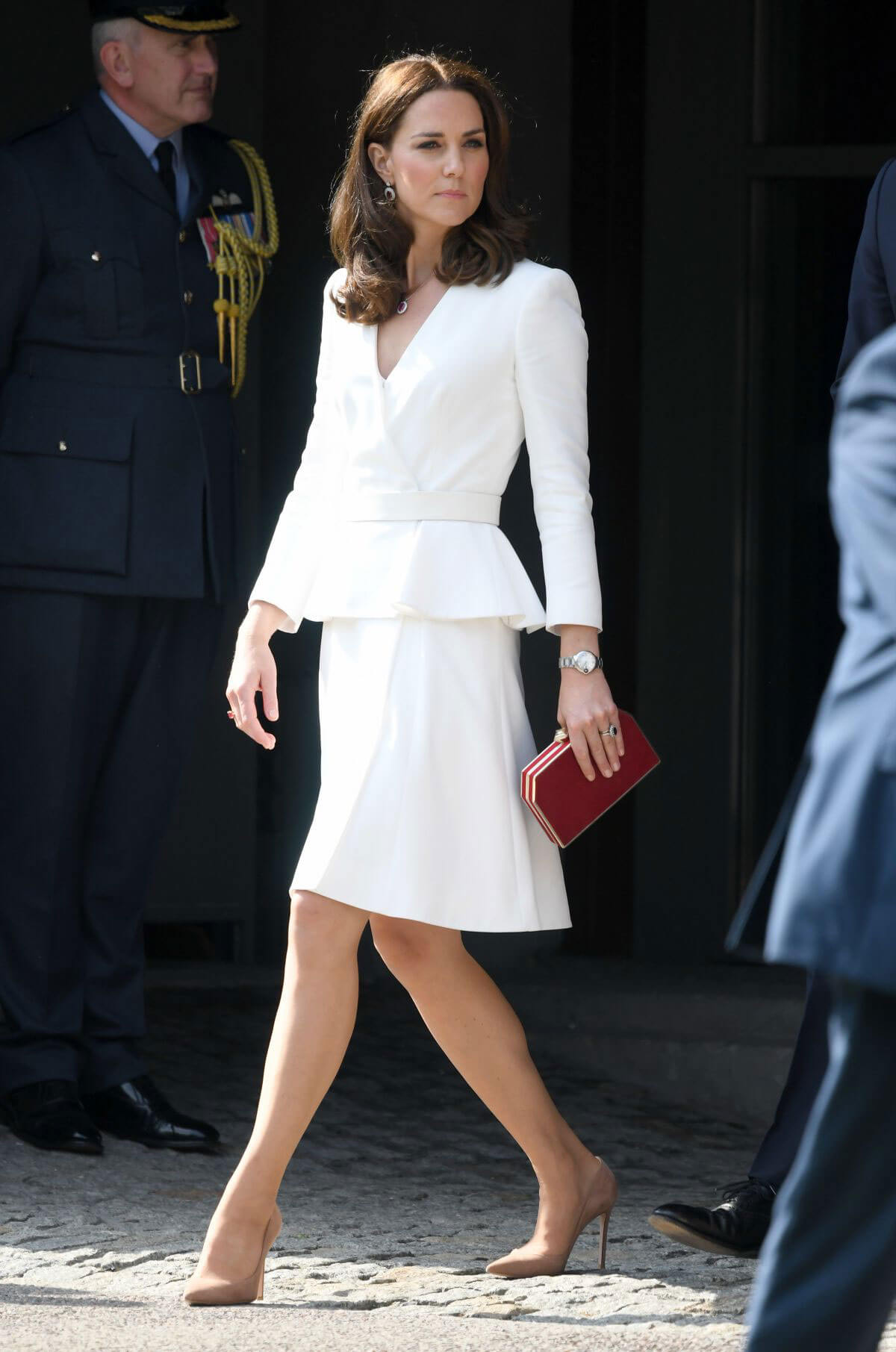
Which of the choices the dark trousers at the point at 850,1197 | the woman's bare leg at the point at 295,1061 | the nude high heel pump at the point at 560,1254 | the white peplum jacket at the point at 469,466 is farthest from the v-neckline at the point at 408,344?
the dark trousers at the point at 850,1197

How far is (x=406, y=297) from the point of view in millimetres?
3691

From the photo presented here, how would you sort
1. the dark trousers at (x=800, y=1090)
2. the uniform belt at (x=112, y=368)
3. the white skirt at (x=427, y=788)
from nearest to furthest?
the white skirt at (x=427, y=788)
the dark trousers at (x=800, y=1090)
the uniform belt at (x=112, y=368)

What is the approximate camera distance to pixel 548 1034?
5.97 m

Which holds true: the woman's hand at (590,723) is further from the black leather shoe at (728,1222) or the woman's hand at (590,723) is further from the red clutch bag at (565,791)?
the black leather shoe at (728,1222)

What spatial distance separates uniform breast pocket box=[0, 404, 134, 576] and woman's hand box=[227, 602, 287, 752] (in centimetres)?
94

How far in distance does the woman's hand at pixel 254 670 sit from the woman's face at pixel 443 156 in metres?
0.69

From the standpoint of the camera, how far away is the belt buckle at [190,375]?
4617 mm

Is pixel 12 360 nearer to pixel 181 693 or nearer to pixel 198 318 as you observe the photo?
pixel 198 318

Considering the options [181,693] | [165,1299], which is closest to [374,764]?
[165,1299]

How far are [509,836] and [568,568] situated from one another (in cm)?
42

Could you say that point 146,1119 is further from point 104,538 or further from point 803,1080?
point 803,1080

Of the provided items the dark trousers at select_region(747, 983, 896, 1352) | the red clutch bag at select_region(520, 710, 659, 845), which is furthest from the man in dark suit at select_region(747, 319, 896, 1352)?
the red clutch bag at select_region(520, 710, 659, 845)

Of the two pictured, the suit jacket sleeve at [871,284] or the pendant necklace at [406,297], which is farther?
the pendant necklace at [406,297]

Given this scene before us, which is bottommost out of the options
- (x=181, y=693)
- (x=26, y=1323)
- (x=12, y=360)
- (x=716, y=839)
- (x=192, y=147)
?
(x=26, y=1323)
